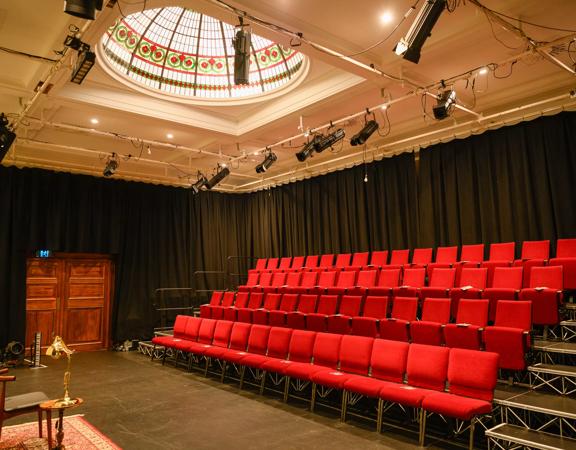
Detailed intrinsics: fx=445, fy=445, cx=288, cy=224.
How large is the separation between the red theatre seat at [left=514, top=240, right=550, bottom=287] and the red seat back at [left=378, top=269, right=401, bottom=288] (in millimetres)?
1642

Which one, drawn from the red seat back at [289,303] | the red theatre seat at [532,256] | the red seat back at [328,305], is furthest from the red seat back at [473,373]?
the red seat back at [289,303]

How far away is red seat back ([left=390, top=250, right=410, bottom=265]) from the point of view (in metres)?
7.78

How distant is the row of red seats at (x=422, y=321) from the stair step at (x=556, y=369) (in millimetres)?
161

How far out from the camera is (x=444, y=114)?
18.2 ft

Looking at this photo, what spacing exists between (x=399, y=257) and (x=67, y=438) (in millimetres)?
5702

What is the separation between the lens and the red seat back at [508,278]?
5.42 metres

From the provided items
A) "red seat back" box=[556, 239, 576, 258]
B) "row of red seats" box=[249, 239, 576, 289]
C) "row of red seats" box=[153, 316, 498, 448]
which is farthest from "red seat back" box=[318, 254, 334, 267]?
"red seat back" box=[556, 239, 576, 258]

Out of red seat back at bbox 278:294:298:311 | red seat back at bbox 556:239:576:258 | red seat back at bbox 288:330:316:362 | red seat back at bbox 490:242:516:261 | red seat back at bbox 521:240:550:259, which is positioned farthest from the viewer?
red seat back at bbox 278:294:298:311

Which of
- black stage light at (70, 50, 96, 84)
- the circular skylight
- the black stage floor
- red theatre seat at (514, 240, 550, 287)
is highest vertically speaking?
the circular skylight

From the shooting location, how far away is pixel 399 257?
788 cm

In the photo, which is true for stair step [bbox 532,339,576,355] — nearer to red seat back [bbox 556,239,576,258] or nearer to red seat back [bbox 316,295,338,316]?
red seat back [bbox 556,239,576,258]

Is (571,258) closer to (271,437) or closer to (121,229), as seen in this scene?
(271,437)

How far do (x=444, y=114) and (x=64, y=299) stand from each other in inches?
323

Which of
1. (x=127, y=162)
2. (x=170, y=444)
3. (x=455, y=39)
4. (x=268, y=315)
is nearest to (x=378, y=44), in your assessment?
(x=455, y=39)
